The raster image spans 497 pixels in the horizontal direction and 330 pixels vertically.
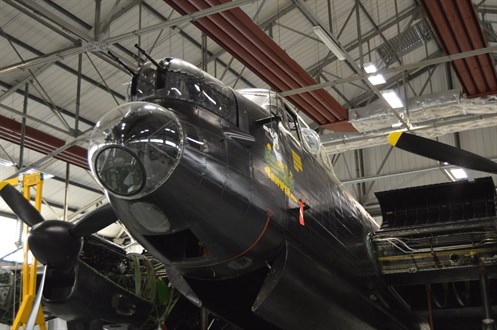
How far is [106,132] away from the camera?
6.01m

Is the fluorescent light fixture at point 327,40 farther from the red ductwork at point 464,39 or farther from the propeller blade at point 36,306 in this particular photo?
the propeller blade at point 36,306

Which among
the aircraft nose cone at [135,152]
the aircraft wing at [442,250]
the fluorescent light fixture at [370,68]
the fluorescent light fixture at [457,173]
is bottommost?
the aircraft nose cone at [135,152]

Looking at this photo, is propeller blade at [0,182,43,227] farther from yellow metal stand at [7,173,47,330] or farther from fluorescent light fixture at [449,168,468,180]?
fluorescent light fixture at [449,168,468,180]

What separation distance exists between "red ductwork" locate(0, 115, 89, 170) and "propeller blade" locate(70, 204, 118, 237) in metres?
13.8

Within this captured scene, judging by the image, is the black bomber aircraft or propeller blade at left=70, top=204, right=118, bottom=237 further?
propeller blade at left=70, top=204, right=118, bottom=237

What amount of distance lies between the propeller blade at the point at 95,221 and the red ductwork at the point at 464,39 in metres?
9.73

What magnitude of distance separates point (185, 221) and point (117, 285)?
4198 millimetres

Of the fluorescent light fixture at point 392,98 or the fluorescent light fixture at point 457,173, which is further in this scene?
the fluorescent light fixture at point 457,173

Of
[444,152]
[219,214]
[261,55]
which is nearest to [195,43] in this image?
[261,55]

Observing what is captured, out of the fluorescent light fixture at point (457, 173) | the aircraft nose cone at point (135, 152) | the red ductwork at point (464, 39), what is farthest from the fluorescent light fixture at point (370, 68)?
the aircraft nose cone at point (135, 152)

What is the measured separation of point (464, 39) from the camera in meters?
16.2

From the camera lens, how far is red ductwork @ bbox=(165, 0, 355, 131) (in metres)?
15.5

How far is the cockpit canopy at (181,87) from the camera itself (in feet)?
22.0

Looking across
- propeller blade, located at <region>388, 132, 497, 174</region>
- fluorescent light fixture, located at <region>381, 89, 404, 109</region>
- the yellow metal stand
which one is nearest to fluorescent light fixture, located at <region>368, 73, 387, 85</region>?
fluorescent light fixture, located at <region>381, 89, 404, 109</region>
